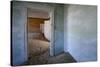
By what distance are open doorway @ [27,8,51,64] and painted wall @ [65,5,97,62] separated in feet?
0.90

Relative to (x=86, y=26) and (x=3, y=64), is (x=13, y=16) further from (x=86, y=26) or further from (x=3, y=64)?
(x=86, y=26)

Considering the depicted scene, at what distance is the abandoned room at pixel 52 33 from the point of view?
5.67ft

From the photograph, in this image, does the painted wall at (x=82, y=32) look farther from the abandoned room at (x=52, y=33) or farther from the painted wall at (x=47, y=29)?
the painted wall at (x=47, y=29)

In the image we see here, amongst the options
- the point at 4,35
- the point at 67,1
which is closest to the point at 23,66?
the point at 4,35

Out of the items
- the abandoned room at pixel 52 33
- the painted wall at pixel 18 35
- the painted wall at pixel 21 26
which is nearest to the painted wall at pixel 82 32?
the abandoned room at pixel 52 33

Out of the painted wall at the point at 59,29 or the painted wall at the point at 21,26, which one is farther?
the painted wall at the point at 59,29

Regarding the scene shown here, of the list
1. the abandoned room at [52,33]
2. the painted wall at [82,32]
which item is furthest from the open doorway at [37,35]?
the painted wall at [82,32]

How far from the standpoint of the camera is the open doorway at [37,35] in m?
1.76

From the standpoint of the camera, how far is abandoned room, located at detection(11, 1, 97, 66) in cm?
173

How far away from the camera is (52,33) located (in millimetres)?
1832

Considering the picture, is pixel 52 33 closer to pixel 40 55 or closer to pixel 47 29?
pixel 47 29

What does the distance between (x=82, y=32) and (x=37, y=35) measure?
595 millimetres

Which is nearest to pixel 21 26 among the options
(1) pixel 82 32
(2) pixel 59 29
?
(2) pixel 59 29

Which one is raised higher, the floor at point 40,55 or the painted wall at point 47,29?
the painted wall at point 47,29
